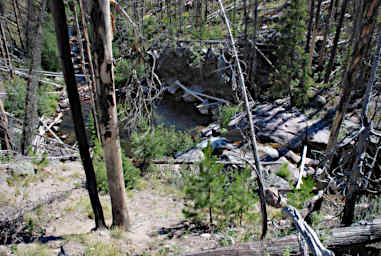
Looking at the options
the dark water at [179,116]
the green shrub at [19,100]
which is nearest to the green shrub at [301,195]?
the dark water at [179,116]

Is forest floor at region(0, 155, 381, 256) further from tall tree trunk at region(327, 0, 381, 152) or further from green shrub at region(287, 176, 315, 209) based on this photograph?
tall tree trunk at region(327, 0, 381, 152)

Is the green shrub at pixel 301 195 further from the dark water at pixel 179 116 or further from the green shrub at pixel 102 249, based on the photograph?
the dark water at pixel 179 116

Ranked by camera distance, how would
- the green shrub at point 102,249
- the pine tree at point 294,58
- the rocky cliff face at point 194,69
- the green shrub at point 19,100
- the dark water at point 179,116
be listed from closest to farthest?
1. the green shrub at point 102,249
2. the pine tree at point 294,58
3. the green shrub at point 19,100
4. the dark water at point 179,116
5. the rocky cliff face at point 194,69

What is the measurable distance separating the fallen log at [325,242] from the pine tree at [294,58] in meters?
11.0

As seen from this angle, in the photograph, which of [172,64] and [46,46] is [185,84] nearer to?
[172,64]

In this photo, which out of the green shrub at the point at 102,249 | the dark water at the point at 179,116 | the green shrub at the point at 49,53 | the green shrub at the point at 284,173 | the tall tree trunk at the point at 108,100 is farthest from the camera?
the green shrub at the point at 49,53

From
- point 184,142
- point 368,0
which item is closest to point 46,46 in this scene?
point 184,142

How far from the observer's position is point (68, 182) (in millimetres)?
8250

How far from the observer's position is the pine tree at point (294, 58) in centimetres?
1325

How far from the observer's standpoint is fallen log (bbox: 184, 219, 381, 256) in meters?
3.69

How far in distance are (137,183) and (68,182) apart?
214 centimetres

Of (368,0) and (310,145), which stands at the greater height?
(368,0)

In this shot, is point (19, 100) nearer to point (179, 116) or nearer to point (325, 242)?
point (179, 116)

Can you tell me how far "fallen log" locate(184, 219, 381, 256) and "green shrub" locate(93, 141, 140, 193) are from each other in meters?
4.56
